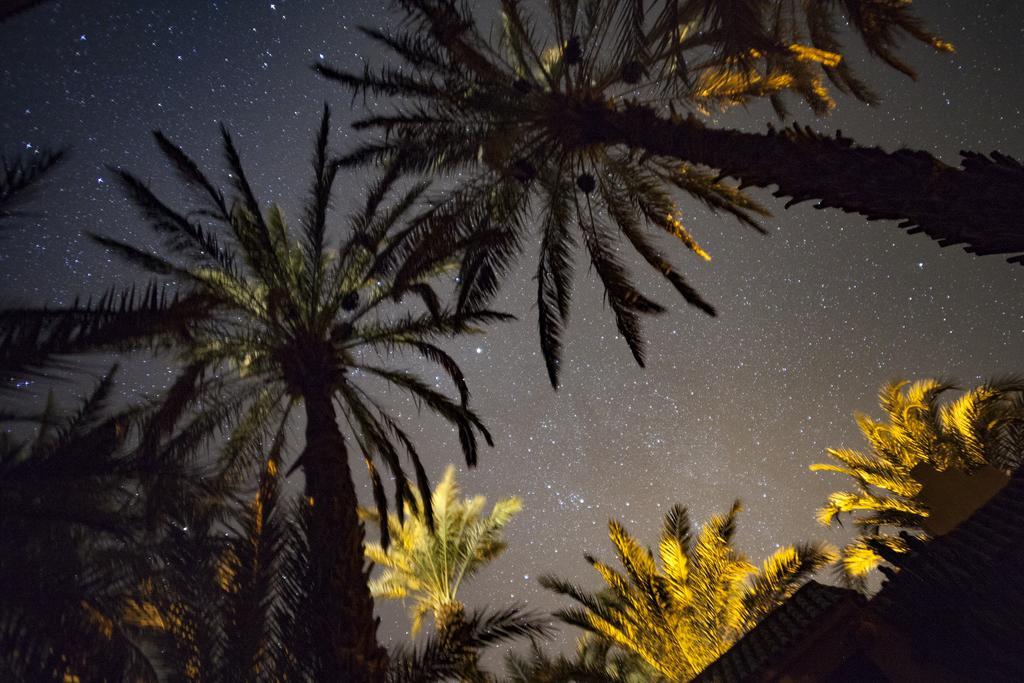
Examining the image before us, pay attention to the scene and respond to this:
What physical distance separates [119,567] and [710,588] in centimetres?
1044

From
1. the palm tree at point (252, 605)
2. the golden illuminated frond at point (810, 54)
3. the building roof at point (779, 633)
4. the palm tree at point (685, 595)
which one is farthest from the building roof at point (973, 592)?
the palm tree at point (685, 595)

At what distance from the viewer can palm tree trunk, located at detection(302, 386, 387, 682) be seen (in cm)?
564

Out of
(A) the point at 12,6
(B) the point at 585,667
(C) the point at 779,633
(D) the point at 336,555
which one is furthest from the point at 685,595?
(A) the point at 12,6

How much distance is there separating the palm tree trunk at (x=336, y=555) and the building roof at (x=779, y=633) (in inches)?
161

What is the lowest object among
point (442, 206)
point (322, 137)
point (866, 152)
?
point (866, 152)

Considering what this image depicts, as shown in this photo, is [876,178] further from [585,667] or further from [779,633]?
[585,667]

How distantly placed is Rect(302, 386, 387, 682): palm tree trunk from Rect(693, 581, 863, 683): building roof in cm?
408

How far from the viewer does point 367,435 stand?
10.1 meters

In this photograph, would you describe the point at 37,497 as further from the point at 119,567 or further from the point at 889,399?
the point at 889,399

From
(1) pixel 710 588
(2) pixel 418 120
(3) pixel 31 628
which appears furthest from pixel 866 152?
(1) pixel 710 588

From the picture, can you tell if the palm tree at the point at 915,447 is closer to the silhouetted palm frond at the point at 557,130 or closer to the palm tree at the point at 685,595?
the palm tree at the point at 685,595

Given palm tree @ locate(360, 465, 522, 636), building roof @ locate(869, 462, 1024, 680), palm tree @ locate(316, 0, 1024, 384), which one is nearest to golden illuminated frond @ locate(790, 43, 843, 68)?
palm tree @ locate(316, 0, 1024, 384)

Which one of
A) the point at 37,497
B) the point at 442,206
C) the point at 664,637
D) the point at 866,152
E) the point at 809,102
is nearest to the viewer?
the point at 866,152

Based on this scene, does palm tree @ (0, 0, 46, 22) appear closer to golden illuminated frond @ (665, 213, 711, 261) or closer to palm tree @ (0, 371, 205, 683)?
palm tree @ (0, 371, 205, 683)
